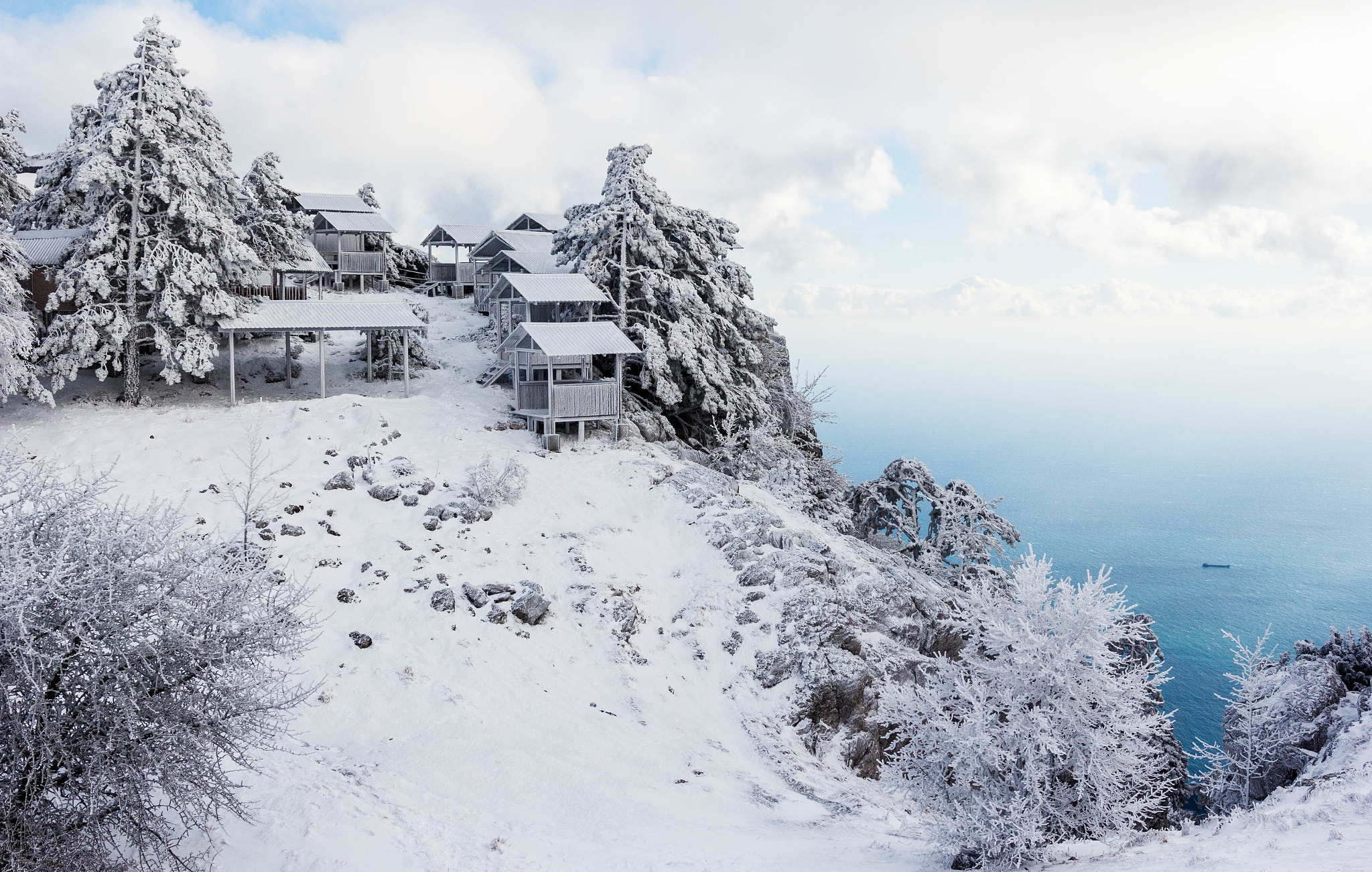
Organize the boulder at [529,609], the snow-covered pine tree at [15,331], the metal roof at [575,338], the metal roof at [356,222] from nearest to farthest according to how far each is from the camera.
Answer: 1. the boulder at [529,609]
2. the snow-covered pine tree at [15,331]
3. the metal roof at [575,338]
4. the metal roof at [356,222]

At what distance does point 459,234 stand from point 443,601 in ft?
124

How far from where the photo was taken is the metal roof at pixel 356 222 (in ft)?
151

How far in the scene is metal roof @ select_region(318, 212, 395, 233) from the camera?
46000 mm

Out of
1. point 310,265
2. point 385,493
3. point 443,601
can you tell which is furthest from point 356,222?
point 443,601

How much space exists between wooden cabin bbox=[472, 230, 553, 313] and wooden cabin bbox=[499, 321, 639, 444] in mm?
9896

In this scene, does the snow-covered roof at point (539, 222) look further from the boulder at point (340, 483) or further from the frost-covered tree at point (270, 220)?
the boulder at point (340, 483)

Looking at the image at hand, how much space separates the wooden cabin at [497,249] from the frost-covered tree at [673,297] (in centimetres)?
706

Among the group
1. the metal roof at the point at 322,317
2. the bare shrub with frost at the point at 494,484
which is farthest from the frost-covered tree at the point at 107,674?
the metal roof at the point at 322,317

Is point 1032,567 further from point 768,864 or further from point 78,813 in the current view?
point 78,813

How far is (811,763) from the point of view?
1454cm

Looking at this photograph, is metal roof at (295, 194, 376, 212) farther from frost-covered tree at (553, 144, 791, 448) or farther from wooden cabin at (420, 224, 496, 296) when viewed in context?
frost-covered tree at (553, 144, 791, 448)

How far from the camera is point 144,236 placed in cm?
2472

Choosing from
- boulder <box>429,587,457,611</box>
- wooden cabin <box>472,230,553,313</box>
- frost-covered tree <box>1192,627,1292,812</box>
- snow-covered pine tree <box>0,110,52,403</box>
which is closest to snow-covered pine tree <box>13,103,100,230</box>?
snow-covered pine tree <box>0,110,52,403</box>

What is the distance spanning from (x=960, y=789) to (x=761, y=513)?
39.2 ft
